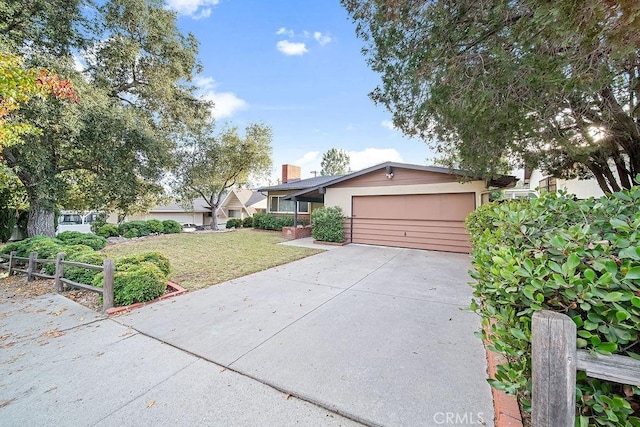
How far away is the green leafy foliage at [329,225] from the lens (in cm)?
1148

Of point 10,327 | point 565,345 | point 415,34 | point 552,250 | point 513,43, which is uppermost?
point 415,34

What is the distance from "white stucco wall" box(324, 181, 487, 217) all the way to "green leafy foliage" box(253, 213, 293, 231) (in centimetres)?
508

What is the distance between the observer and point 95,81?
10016 mm

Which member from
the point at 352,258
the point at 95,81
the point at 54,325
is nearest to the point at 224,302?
the point at 54,325

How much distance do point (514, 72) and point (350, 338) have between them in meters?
4.08

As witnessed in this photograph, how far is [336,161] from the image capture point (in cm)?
4891

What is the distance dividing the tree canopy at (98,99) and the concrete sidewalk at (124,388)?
609 centimetres

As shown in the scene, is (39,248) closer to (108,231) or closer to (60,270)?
(60,270)

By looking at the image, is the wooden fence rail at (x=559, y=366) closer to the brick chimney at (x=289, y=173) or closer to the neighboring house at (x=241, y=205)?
the brick chimney at (x=289, y=173)

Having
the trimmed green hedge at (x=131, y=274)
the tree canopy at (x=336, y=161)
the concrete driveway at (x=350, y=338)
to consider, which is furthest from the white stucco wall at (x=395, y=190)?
the tree canopy at (x=336, y=161)

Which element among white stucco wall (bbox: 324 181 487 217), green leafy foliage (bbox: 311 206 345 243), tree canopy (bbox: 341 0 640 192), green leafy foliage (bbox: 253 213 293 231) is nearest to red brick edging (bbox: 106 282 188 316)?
tree canopy (bbox: 341 0 640 192)

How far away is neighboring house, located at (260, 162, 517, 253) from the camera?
9234mm

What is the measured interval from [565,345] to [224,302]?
4.59 meters

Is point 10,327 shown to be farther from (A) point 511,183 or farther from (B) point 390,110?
(A) point 511,183
